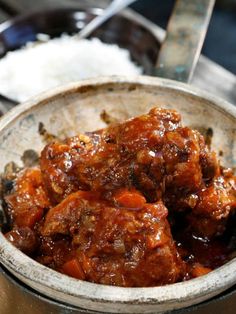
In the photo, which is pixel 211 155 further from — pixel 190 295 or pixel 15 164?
pixel 15 164

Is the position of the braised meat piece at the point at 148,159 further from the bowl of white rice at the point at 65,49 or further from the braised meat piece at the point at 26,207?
the bowl of white rice at the point at 65,49

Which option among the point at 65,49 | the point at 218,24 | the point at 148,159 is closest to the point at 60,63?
the point at 65,49

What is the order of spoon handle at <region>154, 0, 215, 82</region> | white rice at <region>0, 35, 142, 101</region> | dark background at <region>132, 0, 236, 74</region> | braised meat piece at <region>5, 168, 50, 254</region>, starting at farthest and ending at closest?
1. dark background at <region>132, 0, 236, 74</region>
2. white rice at <region>0, 35, 142, 101</region>
3. spoon handle at <region>154, 0, 215, 82</region>
4. braised meat piece at <region>5, 168, 50, 254</region>

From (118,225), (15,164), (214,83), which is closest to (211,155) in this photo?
(118,225)

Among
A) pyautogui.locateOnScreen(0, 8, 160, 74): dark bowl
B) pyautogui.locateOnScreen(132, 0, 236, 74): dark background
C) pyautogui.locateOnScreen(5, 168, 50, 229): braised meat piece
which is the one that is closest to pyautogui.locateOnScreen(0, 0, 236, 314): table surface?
pyautogui.locateOnScreen(0, 8, 160, 74): dark bowl

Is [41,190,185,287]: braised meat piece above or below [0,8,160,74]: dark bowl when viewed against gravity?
above

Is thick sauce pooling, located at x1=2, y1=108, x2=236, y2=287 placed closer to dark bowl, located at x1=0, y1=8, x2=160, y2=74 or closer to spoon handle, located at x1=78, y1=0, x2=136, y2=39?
dark bowl, located at x1=0, y1=8, x2=160, y2=74
